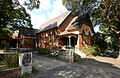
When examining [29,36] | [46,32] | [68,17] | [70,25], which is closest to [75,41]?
[70,25]

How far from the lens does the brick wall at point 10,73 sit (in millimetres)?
9273

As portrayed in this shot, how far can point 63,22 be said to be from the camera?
32281 mm

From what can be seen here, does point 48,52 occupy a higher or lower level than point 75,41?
lower

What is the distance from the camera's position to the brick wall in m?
9.27

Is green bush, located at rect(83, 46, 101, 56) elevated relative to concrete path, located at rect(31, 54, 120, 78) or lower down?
elevated

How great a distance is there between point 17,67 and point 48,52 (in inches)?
636

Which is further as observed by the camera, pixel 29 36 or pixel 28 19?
pixel 29 36

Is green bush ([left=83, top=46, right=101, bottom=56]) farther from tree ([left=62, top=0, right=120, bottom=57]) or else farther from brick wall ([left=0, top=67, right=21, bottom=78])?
brick wall ([left=0, top=67, right=21, bottom=78])

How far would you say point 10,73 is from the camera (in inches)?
382

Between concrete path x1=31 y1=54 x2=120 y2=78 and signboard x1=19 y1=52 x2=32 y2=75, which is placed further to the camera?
concrete path x1=31 y1=54 x2=120 y2=78

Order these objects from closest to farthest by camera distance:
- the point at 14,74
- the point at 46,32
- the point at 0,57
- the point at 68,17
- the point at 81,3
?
the point at 14,74 → the point at 0,57 → the point at 81,3 → the point at 68,17 → the point at 46,32

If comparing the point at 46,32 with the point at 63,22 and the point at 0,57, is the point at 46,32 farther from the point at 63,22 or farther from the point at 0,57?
the point at 0,57

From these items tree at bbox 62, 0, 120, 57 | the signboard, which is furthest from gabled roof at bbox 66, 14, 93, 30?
the signboard

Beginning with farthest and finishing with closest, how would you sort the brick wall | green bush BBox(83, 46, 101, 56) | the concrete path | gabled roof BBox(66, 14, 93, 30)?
gabled roof BBox(66, 14, 93, 30)
green bush BBox(83, 46, 101, 56)
the concrete path
the brick wall
